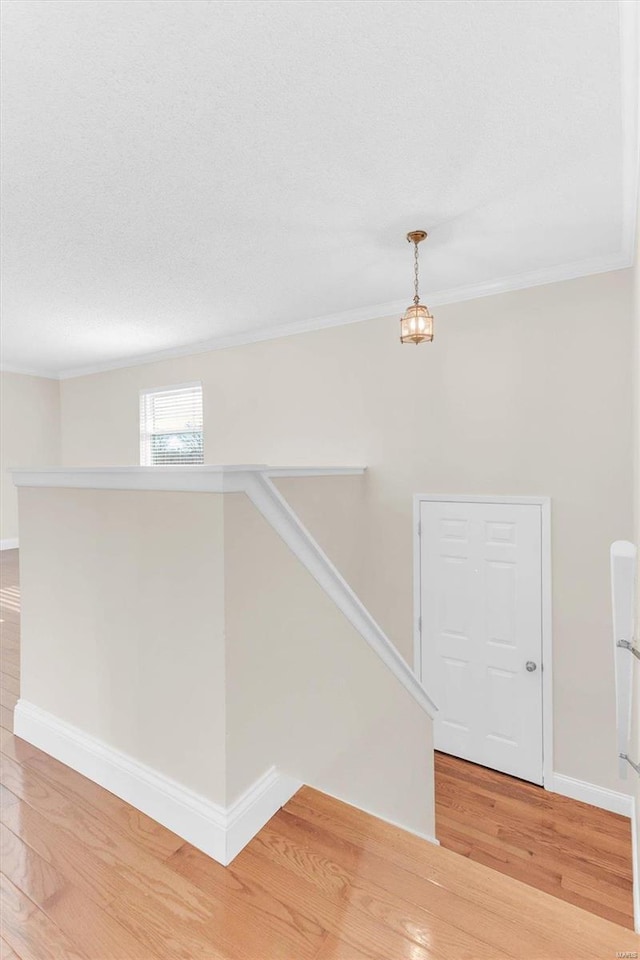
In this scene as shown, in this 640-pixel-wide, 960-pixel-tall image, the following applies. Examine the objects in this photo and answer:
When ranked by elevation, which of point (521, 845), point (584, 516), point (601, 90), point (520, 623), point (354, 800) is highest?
point (601, 90)

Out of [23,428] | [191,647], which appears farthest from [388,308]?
[23,428]

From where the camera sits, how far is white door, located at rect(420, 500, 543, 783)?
10.5 feet

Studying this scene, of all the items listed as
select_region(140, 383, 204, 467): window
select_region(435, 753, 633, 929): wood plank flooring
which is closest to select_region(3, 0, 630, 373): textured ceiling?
select_region(140, 383, 204, 467): window

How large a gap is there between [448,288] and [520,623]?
8.02 feet

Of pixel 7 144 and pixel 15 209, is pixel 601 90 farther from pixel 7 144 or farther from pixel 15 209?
pixel 15 209

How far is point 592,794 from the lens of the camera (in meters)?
2.98

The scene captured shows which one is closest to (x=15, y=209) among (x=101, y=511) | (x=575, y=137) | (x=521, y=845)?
(x=101, y=511)

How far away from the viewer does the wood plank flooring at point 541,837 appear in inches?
95.8

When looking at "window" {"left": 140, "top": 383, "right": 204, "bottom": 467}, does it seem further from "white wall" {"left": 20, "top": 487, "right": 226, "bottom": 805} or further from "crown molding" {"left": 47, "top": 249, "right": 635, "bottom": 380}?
"white wall" {"left": 20, "top": 487, "right": 226, "bottom": 805}

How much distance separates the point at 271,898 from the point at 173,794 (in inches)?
14.7

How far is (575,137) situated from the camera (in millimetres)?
1801

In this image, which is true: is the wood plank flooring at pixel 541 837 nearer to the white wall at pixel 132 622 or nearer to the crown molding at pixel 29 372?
the white wall at pixel 132 622

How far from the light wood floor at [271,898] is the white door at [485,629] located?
88.2 inches

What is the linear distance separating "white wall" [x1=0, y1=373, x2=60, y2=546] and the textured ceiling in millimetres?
3427
